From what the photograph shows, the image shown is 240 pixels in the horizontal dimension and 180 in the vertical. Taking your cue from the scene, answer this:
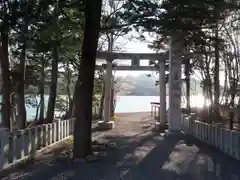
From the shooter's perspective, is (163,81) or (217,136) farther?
(163,81)

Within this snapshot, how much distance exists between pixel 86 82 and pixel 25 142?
1.91 meters

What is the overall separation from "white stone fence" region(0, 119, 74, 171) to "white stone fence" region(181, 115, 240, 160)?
471cm

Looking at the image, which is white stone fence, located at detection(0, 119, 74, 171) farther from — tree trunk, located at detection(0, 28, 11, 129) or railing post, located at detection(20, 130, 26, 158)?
tree trunk, located at detection(0, 28, 11, 129)

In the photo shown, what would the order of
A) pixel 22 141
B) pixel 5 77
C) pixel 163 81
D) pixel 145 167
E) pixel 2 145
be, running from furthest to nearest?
pixel 163 81
pixel 5 77
pixel 22 141
pixel 145 167
pixel 2 145

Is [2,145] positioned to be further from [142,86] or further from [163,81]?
[142,86]

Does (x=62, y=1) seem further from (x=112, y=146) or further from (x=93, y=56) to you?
(x=112, y=146)

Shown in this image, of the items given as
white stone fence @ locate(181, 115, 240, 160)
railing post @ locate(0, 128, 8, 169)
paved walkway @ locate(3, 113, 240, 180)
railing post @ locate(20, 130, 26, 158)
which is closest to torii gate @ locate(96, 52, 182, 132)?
white stone fence @ locate(181, 115, 240, 160)

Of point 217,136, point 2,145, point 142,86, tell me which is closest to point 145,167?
point 2,145

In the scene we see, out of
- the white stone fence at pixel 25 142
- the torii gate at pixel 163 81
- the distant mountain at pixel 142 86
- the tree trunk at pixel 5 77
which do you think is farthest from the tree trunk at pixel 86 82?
the distant mountain at pixel 142 86

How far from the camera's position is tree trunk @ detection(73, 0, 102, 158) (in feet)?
24.6

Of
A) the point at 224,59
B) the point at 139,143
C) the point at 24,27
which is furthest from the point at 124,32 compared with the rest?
the point at 224,59

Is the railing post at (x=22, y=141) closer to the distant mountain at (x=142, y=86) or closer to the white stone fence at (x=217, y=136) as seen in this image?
the white stone fence at (x=217, y=136)

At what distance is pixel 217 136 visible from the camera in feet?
30.3

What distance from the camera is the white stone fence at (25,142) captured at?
6160 mm
